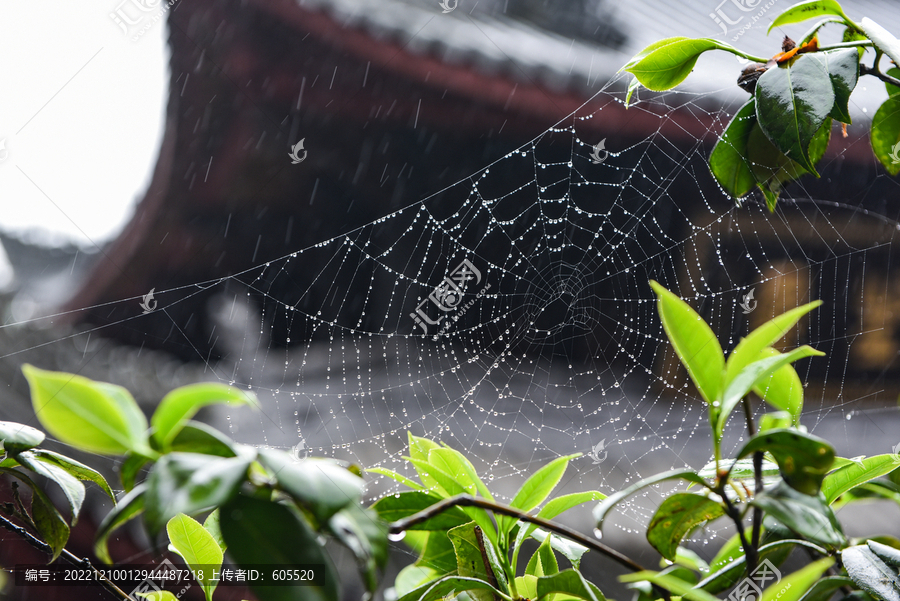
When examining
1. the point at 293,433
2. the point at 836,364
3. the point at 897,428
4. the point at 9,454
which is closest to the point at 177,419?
the point at 9,454

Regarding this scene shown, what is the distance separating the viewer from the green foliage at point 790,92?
0.29m

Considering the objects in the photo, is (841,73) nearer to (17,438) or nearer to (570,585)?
(570,585)

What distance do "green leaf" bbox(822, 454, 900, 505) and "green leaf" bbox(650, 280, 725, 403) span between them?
0.12 m

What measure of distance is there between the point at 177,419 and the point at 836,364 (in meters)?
2.08

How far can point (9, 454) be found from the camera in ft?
0.82

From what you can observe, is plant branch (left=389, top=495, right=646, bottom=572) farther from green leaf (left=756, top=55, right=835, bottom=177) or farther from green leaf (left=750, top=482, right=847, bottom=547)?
green leaf (left=756, top=55, right=835, bottom=177)

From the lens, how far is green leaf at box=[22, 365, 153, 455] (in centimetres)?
14

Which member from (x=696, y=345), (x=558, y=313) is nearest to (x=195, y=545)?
(x=696, y=345)

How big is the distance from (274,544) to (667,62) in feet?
1.15

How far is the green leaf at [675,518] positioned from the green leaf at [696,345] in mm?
46

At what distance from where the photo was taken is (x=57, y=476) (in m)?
0.26

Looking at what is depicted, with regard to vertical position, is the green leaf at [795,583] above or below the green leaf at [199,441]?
below

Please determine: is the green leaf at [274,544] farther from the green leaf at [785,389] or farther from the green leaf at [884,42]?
the green leaf at [884,42]

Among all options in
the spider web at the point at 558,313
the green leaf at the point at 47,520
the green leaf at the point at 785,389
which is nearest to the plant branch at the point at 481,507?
the green leaf at the point at 785,389
